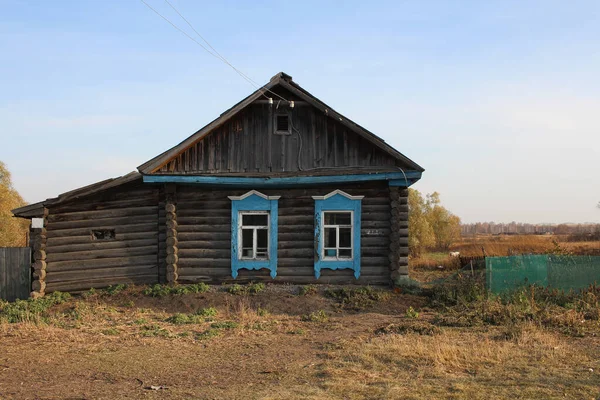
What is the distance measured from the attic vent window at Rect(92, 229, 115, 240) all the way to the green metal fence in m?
10.7

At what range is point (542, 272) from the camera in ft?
52.0

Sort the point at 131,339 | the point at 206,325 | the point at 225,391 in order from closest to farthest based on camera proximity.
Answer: the point at 225,391 < the point at 131,339 < the point at 206,325

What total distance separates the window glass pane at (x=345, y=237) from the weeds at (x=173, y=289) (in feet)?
13.1

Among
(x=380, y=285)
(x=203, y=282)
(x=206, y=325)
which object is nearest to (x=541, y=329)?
(x=380, y=285)

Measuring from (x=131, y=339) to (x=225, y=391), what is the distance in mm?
4203

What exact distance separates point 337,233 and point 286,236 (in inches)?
57.6

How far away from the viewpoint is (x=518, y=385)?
770 centimetres

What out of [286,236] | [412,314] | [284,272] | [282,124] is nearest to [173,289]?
[284,272]

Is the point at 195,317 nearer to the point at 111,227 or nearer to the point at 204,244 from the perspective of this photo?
the point at 204,244

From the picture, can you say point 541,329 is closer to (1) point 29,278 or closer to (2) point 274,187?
(2) point 274,187

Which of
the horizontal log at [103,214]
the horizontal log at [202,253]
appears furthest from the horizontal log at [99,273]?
the horizontal log at [103,214]

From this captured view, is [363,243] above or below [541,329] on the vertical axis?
above

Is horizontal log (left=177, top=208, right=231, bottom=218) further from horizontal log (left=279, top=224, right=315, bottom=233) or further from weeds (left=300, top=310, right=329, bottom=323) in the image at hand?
weeds (left=300, top=310, right=329, bottom=323)

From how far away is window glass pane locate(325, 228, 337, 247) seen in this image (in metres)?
16.7
